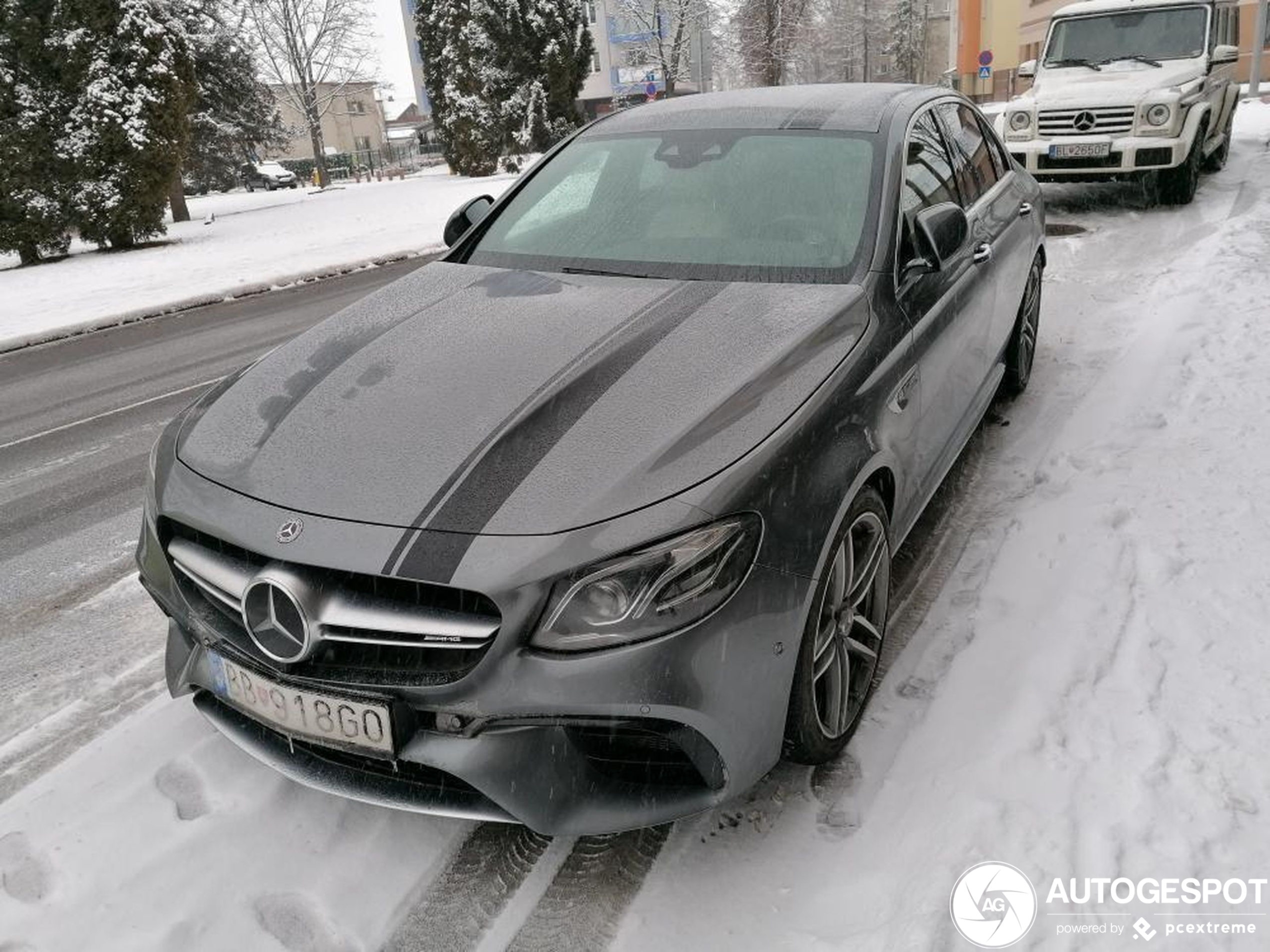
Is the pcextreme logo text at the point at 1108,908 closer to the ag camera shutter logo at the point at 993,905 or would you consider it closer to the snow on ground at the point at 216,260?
the ag camera shutter logo at the point at 993,905

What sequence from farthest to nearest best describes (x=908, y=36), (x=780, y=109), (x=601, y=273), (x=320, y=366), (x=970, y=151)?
(x=908, y=36) → (x=970, y=151) → (x=780, y=109) → (x=601, y=273) → (x=320, y=366)

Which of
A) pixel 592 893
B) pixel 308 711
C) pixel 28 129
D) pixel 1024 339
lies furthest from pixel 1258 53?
pixel 308 711

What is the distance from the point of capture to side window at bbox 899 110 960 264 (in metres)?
3.15

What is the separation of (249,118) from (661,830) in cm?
3023

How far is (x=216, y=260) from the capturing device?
15484 mm

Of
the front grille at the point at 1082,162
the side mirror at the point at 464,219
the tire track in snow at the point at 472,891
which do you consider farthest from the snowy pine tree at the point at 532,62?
the tire track in snow at the point at 472,891

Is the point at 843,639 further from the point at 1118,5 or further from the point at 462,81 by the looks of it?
the point at 462,81

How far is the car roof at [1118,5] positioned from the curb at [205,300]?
8571mm

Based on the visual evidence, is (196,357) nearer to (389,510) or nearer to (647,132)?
(647,132)

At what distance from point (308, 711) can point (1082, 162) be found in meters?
10.1

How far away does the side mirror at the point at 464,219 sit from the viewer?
399cm

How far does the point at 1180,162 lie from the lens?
9.52 m

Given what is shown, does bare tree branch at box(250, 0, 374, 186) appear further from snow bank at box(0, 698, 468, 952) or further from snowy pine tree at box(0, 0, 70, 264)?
snow bank at box(0, 698, 468, 952)

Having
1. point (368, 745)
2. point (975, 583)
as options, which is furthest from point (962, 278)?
point (368, 745)
